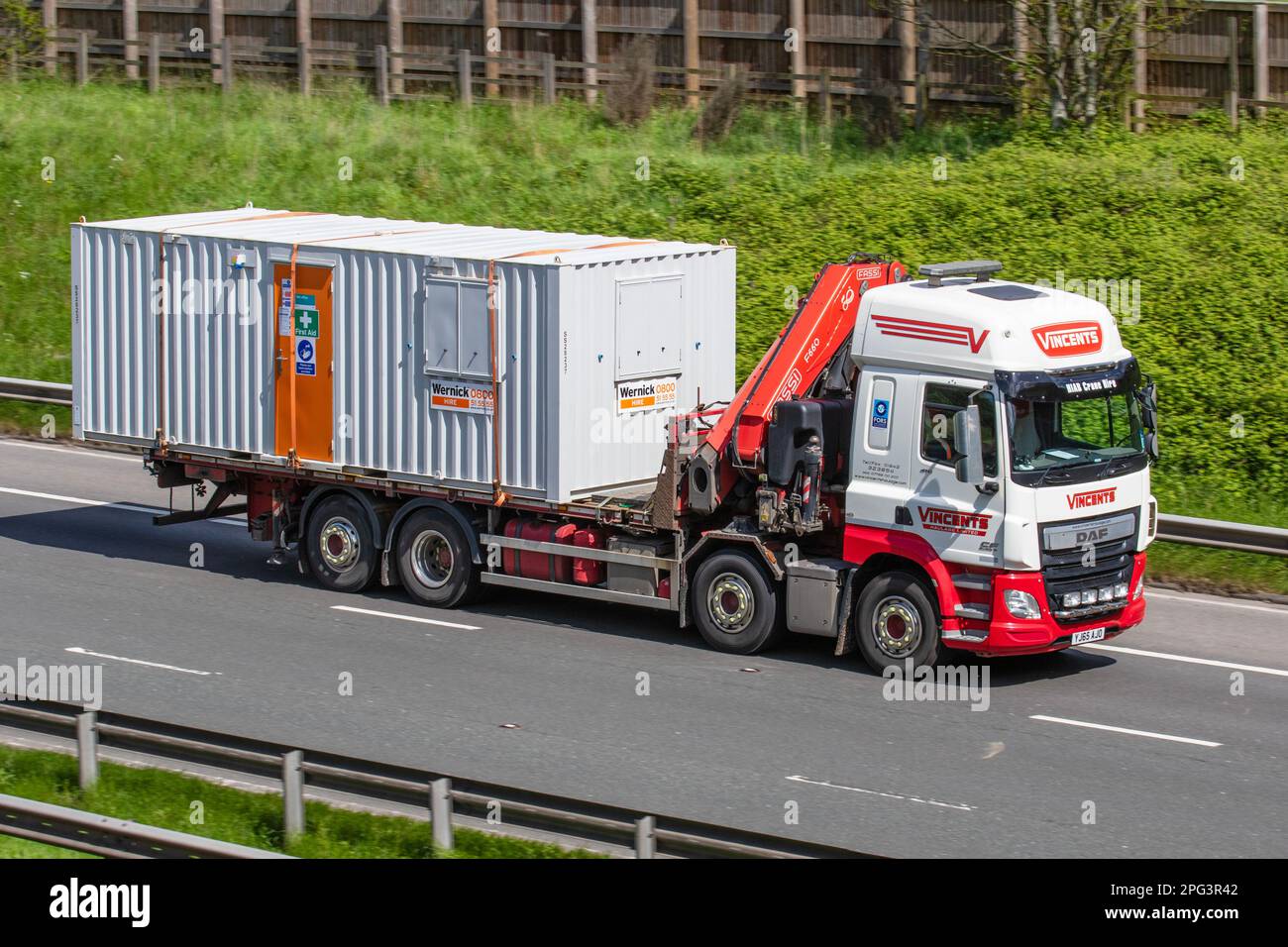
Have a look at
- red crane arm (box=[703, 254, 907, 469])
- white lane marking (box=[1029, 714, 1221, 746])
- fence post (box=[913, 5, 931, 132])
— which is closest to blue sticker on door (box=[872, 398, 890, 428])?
red crane arm (box=[703, 254, 907, 469])

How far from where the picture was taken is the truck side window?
1448cm

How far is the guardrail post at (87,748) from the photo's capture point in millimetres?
11742

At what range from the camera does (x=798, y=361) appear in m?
15.9

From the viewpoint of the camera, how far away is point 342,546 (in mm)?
18109

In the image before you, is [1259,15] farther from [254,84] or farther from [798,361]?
[254,84]

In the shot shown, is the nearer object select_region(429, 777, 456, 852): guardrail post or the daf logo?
select_region(429, 777, 456, 852): guardrail post

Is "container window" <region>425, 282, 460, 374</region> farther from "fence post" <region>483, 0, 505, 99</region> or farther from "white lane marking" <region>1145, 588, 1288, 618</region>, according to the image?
"fence post" <region>483, 0, 505, 99</region>

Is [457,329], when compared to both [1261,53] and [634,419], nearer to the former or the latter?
[634,419]

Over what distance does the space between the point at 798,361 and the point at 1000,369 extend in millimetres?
2027

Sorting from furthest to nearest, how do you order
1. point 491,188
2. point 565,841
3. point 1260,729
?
point 491,188 < point 1260,729 < point 565,841

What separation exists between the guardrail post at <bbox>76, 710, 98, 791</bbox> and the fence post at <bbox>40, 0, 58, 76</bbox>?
26.1m

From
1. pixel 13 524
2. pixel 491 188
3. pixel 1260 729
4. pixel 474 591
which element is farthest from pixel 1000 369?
pixel 491 188

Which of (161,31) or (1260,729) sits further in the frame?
(161,31)

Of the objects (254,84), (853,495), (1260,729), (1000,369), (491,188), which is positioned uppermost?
(254,84)
